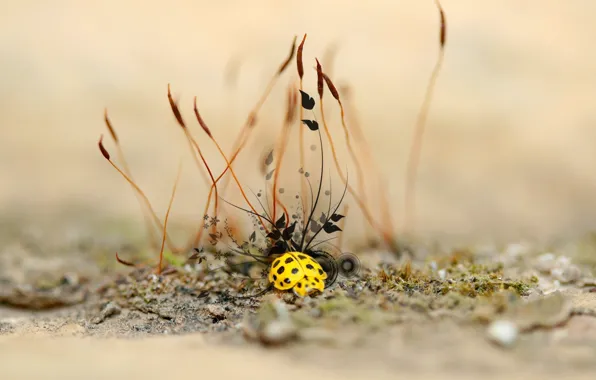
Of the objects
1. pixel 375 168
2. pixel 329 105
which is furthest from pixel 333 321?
pixel 329 105

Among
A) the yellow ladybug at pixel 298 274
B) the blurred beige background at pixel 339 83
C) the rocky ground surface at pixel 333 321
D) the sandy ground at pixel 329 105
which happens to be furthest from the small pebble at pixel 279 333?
the blurred beige background at pixel 339 83

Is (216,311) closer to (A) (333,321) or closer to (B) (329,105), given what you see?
(A) (333,321)

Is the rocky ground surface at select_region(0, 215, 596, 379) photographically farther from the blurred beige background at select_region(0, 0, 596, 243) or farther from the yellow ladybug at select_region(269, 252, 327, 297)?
the blurred beige background at select_region(0, 0, 596, 243)

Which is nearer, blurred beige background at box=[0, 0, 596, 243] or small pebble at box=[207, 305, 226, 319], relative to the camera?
small pebble at box=[207, 305, 226, 319]

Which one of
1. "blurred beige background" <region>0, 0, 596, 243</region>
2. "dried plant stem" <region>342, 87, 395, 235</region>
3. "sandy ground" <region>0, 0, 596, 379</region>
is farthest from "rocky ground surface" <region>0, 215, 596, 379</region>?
"blurred beige background" <region>0, 0, 596, 243</region>

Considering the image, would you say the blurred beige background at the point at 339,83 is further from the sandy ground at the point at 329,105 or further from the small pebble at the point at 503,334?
the small pebble at the point at 503,334
